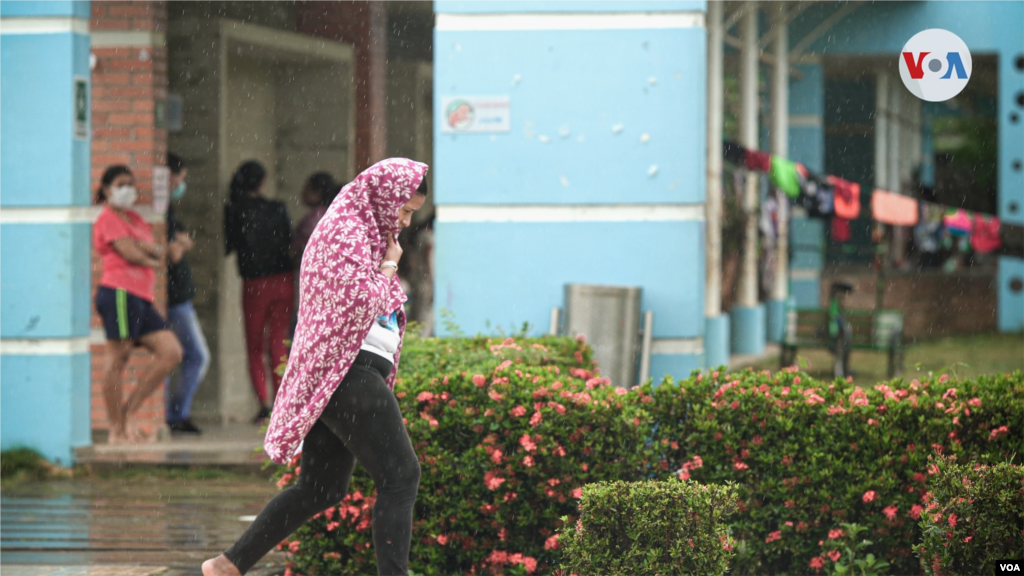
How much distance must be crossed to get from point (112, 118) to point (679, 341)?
4.44 metres

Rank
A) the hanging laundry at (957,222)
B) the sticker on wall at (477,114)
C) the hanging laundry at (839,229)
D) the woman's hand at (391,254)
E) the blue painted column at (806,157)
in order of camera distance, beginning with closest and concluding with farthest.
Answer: the woman's hand at (391,254) → the sticker on wall at (477,114) → the hanging laundry at (839,229) → the hanging laundry at (957,222) → the blue painted column at (806,157)

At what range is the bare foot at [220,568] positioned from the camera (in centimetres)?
465

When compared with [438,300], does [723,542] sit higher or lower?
lower

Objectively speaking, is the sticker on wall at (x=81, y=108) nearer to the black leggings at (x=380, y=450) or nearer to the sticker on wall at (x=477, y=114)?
the sticker on wall at (x=477, y=114)

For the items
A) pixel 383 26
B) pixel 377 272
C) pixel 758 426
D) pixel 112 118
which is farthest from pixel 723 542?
pixel 383 26

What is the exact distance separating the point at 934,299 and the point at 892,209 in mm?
6078

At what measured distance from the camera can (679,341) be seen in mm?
7566

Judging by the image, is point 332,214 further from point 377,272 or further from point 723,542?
point 723,542

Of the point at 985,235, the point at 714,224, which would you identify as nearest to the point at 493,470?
the point at 714,224

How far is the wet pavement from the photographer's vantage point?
5809 millimetres

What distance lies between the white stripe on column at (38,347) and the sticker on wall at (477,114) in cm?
300

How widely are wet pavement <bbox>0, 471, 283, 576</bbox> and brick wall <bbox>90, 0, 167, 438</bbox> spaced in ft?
3.88

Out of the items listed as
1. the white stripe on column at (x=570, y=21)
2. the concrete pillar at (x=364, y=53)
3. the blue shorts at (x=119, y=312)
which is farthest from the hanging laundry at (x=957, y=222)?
the blue shorts at (x=119, y=312)

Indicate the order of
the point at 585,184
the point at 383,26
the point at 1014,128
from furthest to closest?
the point at 1014,128 → the point at 383,26 → the point at 585,184
